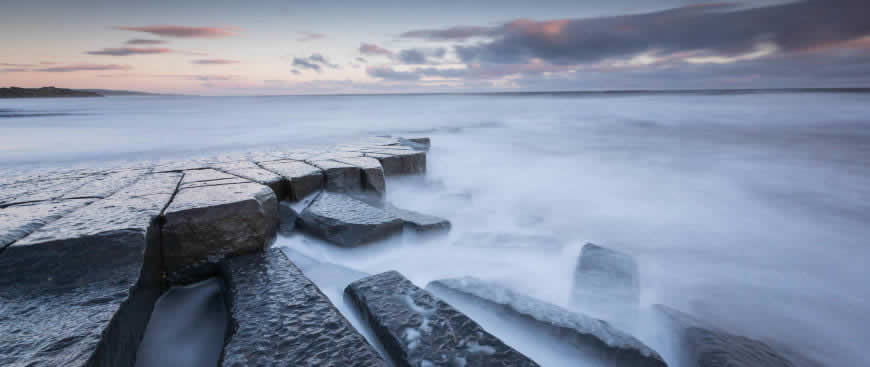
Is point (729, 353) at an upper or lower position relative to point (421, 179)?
lower

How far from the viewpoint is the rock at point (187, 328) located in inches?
46.3

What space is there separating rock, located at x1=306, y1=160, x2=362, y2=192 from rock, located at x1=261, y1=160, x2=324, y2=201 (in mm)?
61

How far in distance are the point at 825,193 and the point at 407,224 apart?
4.26 metres

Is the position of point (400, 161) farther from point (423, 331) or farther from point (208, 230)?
point (423, 331)

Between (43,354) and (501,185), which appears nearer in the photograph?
(43,354)

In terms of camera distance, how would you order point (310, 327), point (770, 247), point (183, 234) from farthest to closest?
1. point (770, 247)
2. point (183, 234)
3. point (310, 327)

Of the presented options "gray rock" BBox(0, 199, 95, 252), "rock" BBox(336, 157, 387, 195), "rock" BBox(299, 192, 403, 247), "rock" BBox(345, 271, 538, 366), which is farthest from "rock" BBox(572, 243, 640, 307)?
"gray rock" BBox(0, 199, 95, 252)

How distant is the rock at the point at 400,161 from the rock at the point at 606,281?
200cm

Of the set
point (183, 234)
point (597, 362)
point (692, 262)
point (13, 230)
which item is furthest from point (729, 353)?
point (13, 230)

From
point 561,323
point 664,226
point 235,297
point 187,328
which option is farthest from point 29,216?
point 664,226

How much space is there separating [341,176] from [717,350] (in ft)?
7.64

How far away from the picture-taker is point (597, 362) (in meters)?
1.20

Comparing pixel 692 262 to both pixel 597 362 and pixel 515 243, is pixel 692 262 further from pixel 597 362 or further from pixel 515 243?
pixel 597 362

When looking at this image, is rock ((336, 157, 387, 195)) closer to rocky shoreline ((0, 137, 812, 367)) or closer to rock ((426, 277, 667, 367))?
rocky shoreline ((0, 137, 812, 367))
